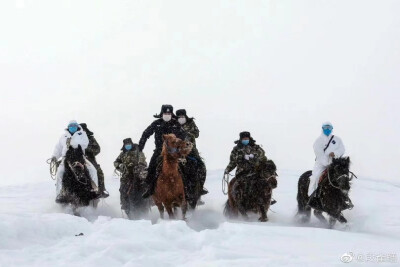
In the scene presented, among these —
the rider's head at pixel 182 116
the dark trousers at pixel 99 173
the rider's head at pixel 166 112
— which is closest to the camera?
the rider's head at pixel 166 112

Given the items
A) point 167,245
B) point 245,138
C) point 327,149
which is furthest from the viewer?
point 245,138

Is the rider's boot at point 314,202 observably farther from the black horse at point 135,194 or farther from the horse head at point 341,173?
the black horse at point 135,194

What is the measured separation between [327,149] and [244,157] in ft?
6.74

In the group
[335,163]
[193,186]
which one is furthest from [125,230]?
[335,163]

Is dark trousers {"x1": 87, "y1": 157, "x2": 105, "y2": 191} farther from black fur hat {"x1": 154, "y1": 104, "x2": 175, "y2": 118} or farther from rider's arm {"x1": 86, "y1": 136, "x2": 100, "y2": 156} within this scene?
black fur hat {"x1": 154, "y1": 104, "x2": 175, "y2": 118}

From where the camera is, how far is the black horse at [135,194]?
43.2 ft

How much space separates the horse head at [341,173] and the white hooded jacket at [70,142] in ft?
20.0

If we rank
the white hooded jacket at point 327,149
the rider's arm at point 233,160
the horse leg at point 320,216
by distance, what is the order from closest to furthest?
the white hooded jacket at point 327,149 → the horse leg at point 320,216 → the rider's arm at point 233,160

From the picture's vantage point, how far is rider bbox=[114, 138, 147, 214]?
13.3m

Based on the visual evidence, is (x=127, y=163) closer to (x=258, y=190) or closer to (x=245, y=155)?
(x=245, y=155)

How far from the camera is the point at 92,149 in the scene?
14875mm

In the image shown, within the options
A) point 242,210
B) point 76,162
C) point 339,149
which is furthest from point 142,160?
point 339,149

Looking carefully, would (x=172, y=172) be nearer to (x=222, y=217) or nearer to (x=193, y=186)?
(x=193, y=186)

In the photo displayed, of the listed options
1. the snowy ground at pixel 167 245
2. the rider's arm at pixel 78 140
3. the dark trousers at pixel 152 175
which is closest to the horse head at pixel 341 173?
the snowy ground at pixel 167 245
